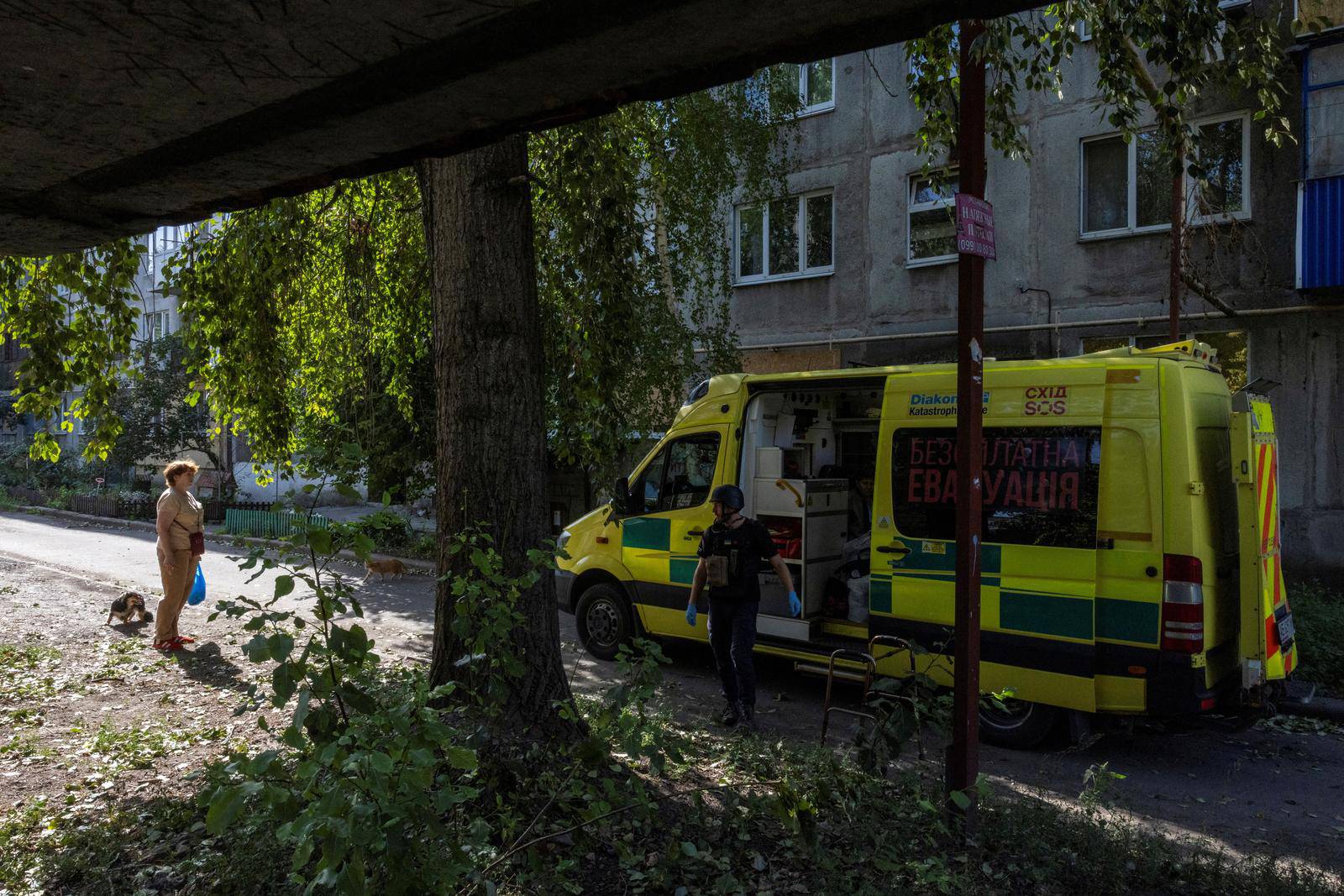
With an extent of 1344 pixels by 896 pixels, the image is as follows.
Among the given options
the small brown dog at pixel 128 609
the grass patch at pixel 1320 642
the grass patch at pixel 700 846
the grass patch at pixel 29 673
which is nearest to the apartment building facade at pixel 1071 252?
the grass patch at pixel 1320 642

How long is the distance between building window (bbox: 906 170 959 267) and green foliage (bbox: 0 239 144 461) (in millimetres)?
11844

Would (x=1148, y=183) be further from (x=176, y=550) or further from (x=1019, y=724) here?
(x=176, y=550)

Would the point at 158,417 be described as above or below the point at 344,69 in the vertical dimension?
above

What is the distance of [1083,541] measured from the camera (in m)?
6.13

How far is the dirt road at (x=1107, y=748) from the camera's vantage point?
17.2 feet

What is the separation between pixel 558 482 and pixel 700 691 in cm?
906

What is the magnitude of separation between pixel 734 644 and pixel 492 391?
3030 millimetres

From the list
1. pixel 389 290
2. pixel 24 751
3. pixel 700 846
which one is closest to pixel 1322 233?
pixel 389 290

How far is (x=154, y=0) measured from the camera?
4.40ft

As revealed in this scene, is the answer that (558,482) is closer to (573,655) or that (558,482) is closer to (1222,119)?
(573,655)

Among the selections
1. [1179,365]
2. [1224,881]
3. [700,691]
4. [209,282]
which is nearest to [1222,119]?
[1179,365]

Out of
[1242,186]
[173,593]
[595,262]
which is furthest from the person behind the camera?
[1242,186]

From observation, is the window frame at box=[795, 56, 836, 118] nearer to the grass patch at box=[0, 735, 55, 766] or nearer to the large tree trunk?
the large tree trunk

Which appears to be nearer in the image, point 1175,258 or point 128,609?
point 128,609
